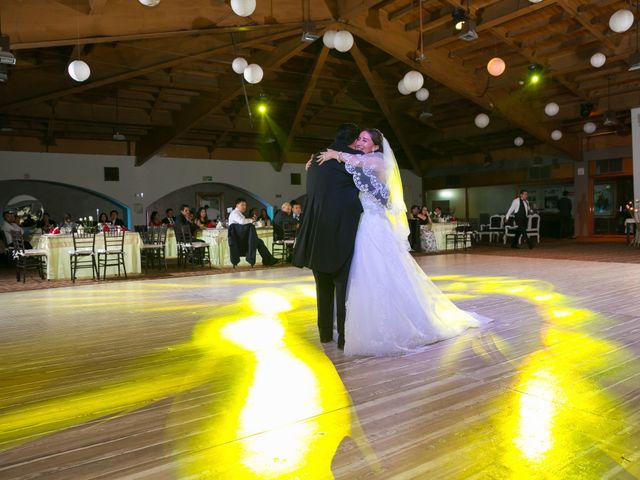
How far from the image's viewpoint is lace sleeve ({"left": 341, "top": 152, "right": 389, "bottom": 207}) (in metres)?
3.04

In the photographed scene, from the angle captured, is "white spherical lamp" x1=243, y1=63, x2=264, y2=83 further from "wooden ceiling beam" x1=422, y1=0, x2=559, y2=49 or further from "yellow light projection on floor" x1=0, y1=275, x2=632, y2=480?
"yellow light projection on floor" x1=0, y1=275, x2=632, y2=480

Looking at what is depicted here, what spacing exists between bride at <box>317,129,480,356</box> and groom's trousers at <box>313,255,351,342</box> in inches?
2.0

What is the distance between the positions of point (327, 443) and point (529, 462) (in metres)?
0.73

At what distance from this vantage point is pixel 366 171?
305 cm

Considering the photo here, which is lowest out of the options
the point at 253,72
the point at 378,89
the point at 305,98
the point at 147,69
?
the point at 253,72

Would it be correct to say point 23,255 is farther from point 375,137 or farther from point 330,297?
point 375,137

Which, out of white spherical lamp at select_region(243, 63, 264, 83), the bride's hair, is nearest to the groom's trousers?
the bride's hair

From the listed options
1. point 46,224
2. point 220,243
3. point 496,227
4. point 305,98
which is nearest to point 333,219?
point 220,243

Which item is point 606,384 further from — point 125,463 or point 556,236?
point 556,236

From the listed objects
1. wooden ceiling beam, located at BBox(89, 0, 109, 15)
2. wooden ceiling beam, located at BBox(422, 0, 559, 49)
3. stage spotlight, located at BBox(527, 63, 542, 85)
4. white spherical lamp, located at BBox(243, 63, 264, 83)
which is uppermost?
wooden ceiling beam, located at BBox(422, 0, 559, 49)

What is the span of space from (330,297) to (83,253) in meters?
5.95

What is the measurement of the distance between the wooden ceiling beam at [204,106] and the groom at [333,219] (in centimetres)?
657

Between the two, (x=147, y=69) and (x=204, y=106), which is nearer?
(x=147, y=69)

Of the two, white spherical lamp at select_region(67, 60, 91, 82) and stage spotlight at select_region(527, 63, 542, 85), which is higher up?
Result: stage spotlight at select_region(527, 63, 542, 85)
